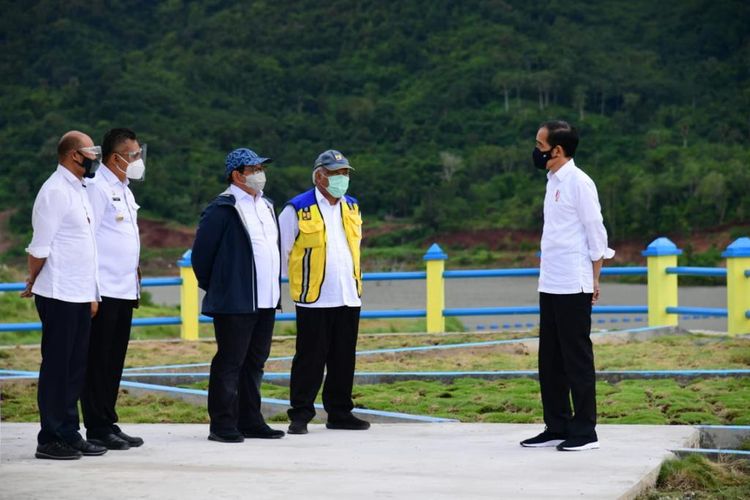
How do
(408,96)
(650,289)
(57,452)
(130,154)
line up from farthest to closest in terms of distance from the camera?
(408,96) < (650,289) < (130,154) < (57,452)

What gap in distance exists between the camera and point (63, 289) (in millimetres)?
7219

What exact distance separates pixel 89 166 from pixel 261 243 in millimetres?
1151

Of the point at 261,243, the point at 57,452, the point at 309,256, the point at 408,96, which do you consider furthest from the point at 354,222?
the point at 408,96

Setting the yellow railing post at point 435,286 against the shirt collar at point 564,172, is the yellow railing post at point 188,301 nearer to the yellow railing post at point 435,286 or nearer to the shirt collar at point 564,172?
the yellow railing post at point 435,286

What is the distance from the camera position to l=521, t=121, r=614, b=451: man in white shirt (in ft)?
24.5

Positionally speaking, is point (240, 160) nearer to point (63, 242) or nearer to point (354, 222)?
point (354, 222)

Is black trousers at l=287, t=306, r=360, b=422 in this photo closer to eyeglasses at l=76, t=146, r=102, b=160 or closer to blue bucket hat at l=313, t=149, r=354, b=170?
blue bucket hat at l=313, t=149, r=354, b=170

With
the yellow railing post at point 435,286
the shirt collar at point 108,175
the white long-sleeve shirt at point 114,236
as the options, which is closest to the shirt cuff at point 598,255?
the white long-sleeve shirt at point 114,236

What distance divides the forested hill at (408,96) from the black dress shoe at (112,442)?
182ft

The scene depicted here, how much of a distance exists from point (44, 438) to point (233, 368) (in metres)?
1.17

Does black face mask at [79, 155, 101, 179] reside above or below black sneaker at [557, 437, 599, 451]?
above

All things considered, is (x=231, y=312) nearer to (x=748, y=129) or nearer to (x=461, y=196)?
(x=461, y=196)

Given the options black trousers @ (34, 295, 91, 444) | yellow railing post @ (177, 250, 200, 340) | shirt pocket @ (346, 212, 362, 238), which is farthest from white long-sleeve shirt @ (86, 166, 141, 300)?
yellow railing post @ (177, 250, 200, 340)

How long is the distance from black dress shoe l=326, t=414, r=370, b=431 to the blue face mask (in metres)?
1.30
